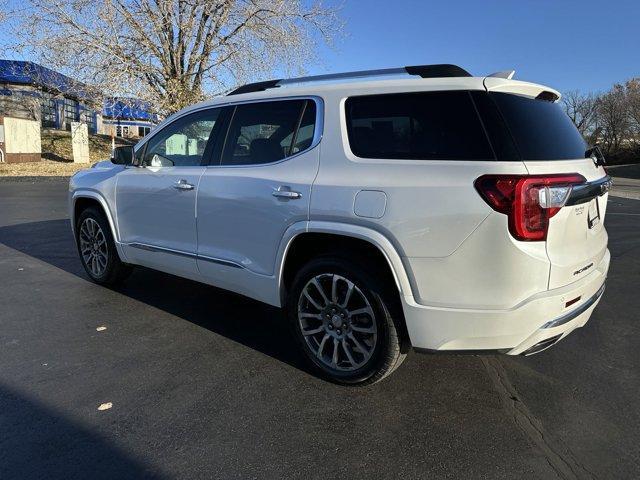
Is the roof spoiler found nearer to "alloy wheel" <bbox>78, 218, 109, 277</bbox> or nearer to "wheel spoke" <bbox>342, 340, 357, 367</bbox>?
"wheel spoke" <bbox>342, 340, 357, 367</bbox>

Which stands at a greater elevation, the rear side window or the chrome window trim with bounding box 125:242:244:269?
the rear side window

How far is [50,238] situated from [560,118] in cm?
774

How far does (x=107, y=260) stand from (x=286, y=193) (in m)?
2.77

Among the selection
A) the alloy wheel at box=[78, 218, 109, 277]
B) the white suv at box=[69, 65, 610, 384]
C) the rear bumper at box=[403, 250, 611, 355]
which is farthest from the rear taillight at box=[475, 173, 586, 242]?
the alloy wheel at box=[78, 218, 109, 277]

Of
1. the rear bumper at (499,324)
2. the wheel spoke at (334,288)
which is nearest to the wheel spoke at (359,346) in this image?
the wheel spoke at (334,288)

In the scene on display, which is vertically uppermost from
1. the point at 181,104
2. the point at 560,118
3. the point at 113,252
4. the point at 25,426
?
the point at 181,104

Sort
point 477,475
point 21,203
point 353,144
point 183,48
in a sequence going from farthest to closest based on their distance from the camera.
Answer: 1. point 183,48
2. point 21,203
3. point 353,144
4. point 477,475

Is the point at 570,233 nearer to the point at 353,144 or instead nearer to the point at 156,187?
the point at 353,144

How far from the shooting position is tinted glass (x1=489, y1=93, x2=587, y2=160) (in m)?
2.75

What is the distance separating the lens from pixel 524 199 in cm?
258

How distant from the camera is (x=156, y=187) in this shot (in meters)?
4.46

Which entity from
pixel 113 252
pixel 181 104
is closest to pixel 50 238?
pixel 113 252

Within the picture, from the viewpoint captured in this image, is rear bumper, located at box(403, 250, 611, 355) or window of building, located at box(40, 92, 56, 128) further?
window of building, located at box(40, 92, 56, 128)

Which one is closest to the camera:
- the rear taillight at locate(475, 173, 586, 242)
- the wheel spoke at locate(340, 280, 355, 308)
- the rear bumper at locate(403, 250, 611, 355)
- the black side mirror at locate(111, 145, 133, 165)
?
the rear taillight at locate(475, 173, 586, 242)
